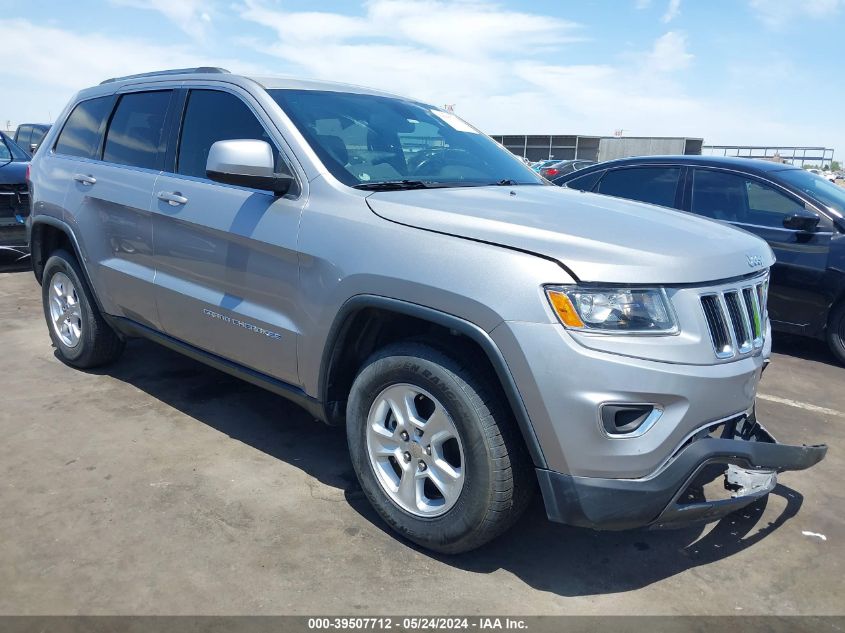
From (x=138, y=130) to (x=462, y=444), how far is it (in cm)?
292

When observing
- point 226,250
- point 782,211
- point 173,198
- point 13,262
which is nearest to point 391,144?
point 226,250

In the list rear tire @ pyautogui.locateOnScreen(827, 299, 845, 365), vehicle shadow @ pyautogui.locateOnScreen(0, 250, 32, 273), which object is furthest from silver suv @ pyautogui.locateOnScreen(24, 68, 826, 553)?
vehicle shadow @ pyautogui.locateOnScreen(0, 250, 32, 273)

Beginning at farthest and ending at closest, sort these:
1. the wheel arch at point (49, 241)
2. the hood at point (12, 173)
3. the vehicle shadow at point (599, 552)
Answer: the hood at point (12, 173) → the wheel arch at point (49, 241) → the vehicle shadow at point (599, 552)

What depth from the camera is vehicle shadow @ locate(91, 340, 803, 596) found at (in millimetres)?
2834

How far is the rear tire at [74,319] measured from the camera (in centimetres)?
468

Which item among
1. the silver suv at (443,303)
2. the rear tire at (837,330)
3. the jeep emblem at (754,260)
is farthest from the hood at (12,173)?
the rear tire at (837,330)

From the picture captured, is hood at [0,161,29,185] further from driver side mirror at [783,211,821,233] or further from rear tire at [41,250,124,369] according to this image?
driver side mirror at [783,211,821,233]

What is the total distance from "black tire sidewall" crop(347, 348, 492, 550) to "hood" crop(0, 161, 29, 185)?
7062 mm

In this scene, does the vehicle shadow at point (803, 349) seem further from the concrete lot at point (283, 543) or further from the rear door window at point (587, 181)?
the rear door window at point (587, 181)

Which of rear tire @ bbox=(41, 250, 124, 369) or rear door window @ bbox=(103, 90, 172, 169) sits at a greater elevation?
rear door window @ bbox=(103, 90, 172, 169)

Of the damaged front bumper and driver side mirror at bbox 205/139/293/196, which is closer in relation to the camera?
the damaged front bumper

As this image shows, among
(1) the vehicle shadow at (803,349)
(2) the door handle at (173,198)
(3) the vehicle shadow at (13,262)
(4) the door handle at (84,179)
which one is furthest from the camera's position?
(3) the vehicle shadow at (13,262)

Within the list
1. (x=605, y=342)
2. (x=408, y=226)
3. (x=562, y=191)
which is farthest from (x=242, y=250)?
(x=605, y=342)

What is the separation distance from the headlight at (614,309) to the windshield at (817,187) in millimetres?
4315
